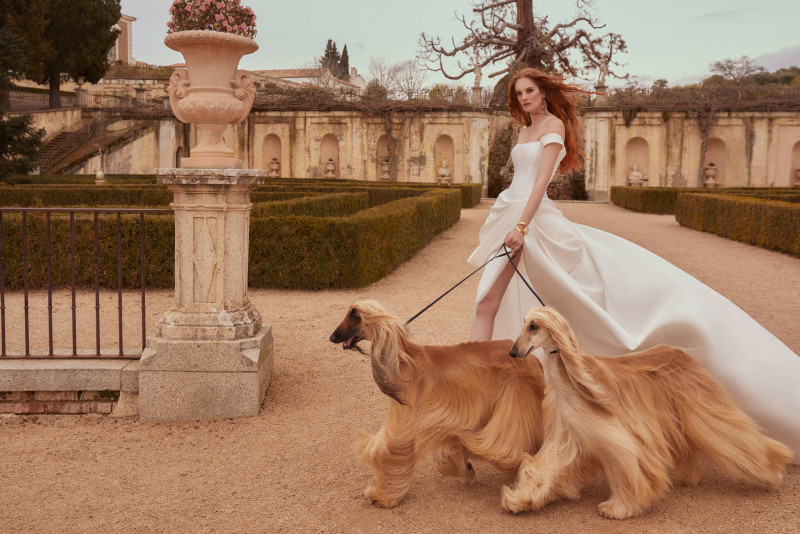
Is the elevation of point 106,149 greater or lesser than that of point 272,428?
greater

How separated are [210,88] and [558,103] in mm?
2056

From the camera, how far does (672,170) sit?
101ft

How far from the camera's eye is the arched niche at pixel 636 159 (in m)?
30.8

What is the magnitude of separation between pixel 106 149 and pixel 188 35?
2783cm

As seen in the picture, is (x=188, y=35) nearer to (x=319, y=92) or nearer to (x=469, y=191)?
(x=469, y=191)

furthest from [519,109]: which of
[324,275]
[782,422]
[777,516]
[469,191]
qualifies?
[469,191]

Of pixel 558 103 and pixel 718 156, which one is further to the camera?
pixel 718 156

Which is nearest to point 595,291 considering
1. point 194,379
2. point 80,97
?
point 194,379

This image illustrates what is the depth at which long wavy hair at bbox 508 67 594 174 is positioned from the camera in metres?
3.80

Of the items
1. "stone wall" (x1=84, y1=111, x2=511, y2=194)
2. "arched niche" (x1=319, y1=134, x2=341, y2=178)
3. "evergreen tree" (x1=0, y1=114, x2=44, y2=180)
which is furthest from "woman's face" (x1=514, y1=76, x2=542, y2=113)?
"arched niche" (x1=319, y1=134, x2=341, y2=178)

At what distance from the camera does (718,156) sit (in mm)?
31234

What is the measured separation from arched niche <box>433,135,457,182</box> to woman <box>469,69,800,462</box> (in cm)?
2791

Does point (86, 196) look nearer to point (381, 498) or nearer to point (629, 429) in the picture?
point (381, 498)

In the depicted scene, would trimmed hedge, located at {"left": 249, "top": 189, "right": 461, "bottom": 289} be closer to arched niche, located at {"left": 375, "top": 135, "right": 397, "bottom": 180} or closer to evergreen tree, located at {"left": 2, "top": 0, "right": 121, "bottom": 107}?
evergreen tree, located at {"left": 2, "top": 0, "right": 121, "bottom": 107}
